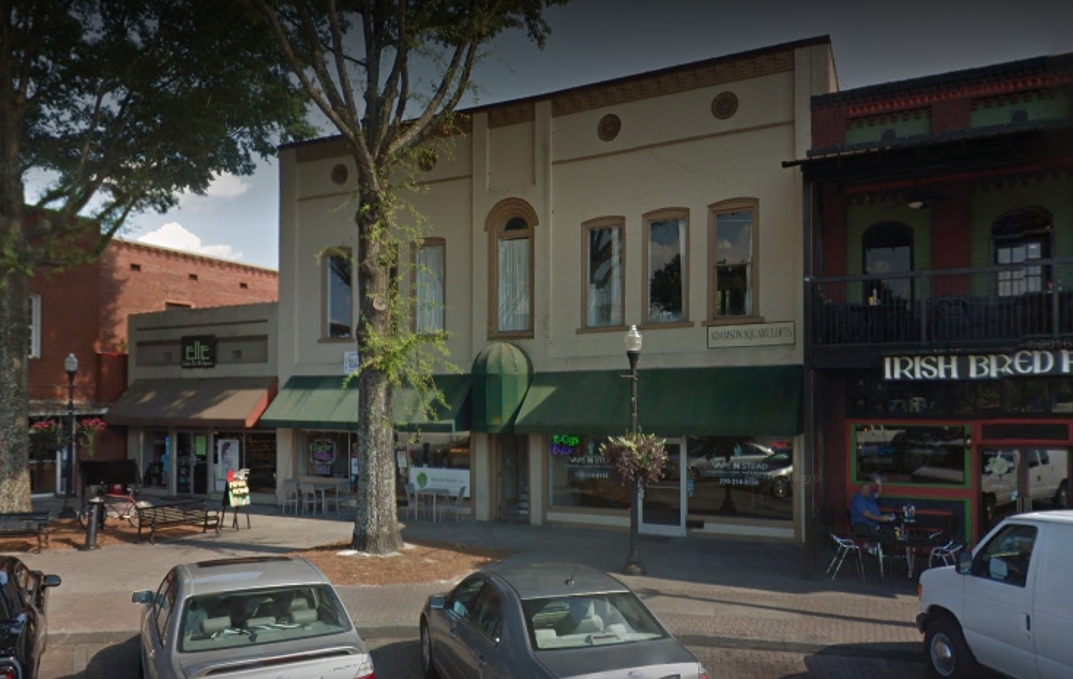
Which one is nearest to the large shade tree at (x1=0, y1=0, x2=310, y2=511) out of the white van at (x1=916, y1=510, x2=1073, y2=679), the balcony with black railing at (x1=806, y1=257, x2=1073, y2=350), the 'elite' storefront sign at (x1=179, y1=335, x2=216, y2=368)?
the 'elite' storefront sign at (x1=179, y1=335, x2=216, y2=368)

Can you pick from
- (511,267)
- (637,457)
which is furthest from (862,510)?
(511,267)

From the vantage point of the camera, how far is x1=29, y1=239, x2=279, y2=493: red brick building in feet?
79.0

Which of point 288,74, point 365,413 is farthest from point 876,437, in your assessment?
point 288,74

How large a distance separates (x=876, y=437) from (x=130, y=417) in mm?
19934

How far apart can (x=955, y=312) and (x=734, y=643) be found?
6.71 metres

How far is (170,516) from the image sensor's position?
16.4 metres

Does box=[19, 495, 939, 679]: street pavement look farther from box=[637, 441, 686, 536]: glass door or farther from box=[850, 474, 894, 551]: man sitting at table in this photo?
box=[850, 474, 894, 551]: man sitting at table

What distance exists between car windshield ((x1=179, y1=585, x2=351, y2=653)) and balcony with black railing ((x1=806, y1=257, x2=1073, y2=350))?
908cm

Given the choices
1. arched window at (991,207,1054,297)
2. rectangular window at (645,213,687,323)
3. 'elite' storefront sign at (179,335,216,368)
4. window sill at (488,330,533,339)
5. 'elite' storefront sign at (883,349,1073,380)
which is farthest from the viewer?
'elite' storefront sign at (179,335,216,368)

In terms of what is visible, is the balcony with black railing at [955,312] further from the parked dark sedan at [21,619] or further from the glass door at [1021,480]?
the parked dark sedan at [21,619]

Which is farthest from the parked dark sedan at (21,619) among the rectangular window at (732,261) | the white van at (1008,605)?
the rectangular window at (732,261)

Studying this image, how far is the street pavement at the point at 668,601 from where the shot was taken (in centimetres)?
911

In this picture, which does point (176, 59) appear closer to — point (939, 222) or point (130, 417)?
point (130, 417)

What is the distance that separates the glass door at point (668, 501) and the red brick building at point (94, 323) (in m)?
17.0
